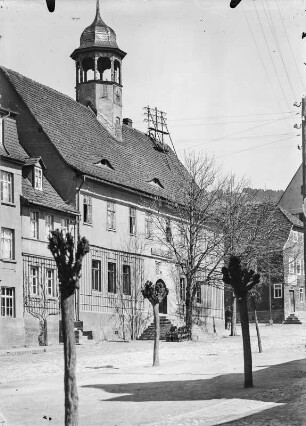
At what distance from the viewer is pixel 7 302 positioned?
36750 millimetres

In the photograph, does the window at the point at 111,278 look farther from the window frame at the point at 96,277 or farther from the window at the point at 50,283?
the window at the point at 50,283

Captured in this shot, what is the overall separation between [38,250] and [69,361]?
972 inches

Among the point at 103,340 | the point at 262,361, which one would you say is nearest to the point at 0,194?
the point at 103,340

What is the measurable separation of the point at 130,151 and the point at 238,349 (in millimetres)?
18207

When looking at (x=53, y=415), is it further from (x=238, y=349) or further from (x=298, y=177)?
(x=298, y=177)

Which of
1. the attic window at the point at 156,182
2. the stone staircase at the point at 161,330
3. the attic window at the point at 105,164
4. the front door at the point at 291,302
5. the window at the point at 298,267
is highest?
the attic window at the point at 105,164

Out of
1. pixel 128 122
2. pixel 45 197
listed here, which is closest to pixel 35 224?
pixel 45 197

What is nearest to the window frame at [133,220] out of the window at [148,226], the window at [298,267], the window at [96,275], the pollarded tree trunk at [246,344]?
the window at [148,226]

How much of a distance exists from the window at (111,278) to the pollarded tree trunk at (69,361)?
29.9 meters

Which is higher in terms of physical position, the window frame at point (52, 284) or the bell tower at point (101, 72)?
the bell tower at point (101, 72)

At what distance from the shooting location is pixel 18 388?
23062mm

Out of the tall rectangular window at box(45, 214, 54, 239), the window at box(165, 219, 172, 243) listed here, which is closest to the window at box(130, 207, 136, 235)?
the window at box(165, 219, 172, 243)

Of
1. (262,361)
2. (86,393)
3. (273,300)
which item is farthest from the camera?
(273,300)

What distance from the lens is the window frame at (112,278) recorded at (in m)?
44.8
